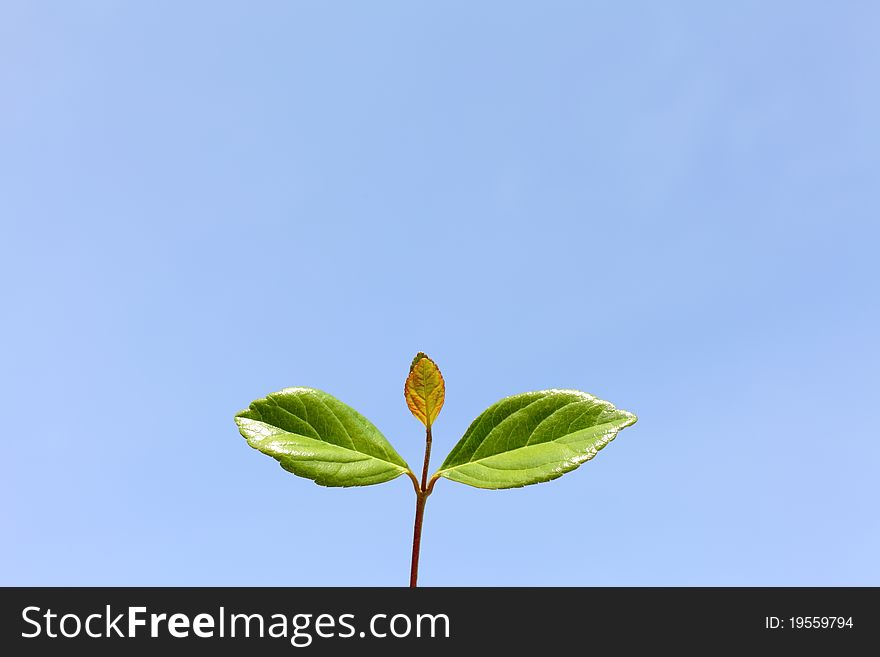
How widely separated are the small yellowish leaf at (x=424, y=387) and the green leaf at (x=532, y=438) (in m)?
0.08

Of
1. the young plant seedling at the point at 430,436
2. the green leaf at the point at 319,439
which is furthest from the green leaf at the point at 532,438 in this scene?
the green leaf at the point at 319,439

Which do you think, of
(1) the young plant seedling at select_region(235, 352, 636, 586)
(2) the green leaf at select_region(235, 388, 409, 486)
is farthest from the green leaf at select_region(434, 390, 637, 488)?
(2) the green leaf at select_region(235, 388, 409, 486)

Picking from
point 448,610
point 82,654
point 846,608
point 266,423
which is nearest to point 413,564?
point 448,610

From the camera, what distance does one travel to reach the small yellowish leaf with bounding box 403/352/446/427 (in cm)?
130

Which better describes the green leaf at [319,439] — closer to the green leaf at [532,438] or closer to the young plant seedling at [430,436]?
the young plant seedling at [430,436]

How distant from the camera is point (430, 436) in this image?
4.32 feet

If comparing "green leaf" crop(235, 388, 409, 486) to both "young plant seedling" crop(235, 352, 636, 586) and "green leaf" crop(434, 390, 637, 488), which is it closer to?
"young plant seedling" crop(235, 352, 636, 586)

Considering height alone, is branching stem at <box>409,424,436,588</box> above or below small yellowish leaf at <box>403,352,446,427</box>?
below

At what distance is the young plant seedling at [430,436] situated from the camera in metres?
1.27

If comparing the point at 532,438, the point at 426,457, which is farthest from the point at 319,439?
the point at 532,438

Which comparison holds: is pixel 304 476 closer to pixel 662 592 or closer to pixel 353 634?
pixel 353 634

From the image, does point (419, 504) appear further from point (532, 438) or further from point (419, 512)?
point (532, 438)

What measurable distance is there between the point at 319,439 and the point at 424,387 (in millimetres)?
207

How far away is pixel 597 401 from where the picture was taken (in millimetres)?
1319
